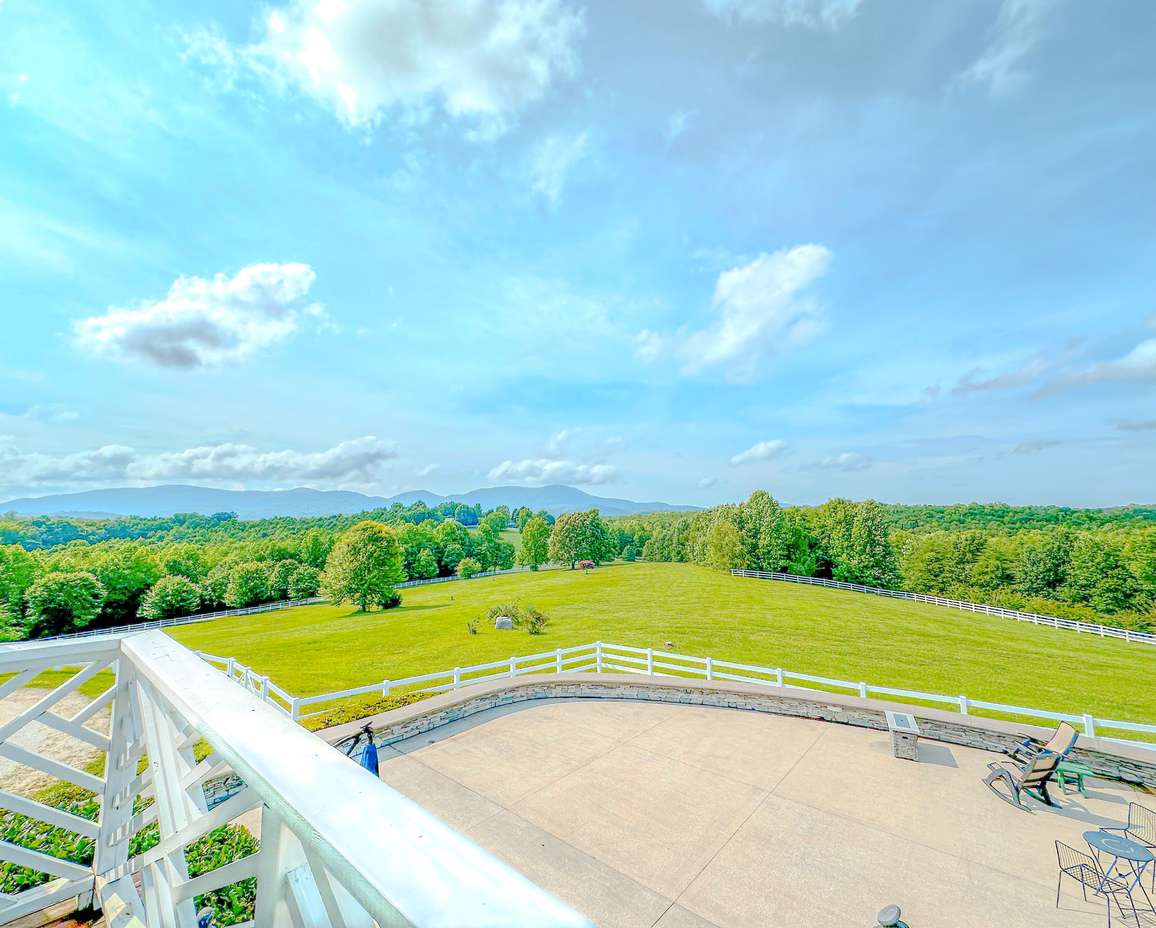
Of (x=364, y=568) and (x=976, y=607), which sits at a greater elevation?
(x=364, y=568)

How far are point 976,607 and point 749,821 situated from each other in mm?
43547

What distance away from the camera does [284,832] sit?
1.33m

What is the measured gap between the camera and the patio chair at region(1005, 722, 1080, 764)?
21.0 feet

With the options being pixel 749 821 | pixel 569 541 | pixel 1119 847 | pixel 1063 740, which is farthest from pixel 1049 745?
pixel 569 541

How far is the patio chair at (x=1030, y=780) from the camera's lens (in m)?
6.04

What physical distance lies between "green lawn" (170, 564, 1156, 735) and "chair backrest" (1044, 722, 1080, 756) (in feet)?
46.5

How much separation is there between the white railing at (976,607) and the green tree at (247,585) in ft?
156

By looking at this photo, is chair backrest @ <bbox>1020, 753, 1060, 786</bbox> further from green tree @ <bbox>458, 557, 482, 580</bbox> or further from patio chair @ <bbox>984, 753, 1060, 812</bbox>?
green tree @ <bbox>458, 557, 482, 580</bbox>

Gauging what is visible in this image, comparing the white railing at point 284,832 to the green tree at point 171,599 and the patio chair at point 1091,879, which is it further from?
the green tree at point 171,599

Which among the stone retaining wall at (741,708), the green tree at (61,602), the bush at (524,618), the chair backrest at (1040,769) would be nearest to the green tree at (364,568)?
the bush at (524,618)

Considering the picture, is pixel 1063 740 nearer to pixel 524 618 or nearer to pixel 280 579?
pixel 524 618

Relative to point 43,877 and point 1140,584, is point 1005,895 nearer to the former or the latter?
point 43,877

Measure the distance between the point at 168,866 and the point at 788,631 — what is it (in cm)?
3118

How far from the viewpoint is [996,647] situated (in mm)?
25562
